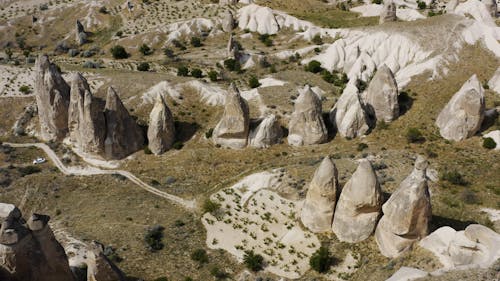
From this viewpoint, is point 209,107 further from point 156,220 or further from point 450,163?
point 450,163

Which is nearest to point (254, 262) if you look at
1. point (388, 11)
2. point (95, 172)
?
point (95, 172)

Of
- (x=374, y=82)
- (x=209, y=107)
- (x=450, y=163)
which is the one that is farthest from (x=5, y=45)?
(x=450, y=163)

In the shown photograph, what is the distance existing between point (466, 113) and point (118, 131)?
1753 inches

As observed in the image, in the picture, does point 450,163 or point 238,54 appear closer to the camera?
point 450,163

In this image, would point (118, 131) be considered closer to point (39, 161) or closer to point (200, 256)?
point (39, 161)

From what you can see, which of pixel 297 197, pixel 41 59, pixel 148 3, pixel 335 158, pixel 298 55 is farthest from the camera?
pixel 148 3

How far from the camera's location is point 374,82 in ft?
189

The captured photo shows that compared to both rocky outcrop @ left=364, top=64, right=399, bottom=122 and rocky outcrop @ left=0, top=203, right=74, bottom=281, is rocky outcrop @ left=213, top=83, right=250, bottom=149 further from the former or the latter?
rocky outcrop @ left=0, top=203, right=74, bottom=281

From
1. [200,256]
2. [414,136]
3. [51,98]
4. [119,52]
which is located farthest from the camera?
[119,52]

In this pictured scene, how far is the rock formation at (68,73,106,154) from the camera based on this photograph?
56.2 metres

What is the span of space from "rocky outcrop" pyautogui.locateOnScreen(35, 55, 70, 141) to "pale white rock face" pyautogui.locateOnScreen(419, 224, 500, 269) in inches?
2079

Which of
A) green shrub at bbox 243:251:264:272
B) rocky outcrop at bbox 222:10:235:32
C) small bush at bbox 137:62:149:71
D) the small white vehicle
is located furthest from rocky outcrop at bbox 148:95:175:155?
rocky outcrop at bbox 222:10:235:32

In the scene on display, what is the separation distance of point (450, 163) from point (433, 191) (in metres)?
7.04

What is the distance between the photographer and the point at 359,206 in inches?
1433
